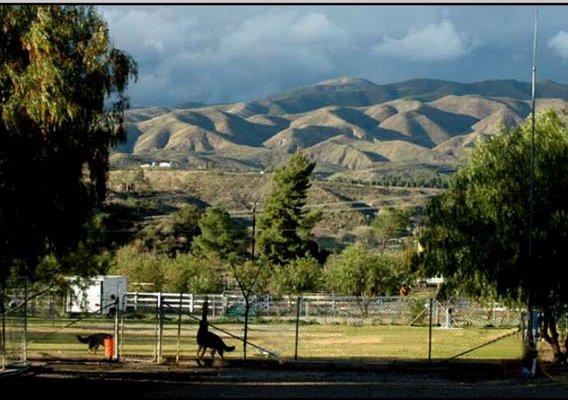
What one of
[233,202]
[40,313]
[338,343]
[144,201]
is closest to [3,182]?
[338,343]

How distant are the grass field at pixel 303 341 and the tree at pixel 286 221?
28806mm

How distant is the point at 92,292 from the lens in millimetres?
54938

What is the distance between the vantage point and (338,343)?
38.6 meters

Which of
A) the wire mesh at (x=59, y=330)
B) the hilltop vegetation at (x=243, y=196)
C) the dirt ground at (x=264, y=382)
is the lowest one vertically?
the wire mesh at (x=59, y=330)

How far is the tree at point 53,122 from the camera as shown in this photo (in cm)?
2134

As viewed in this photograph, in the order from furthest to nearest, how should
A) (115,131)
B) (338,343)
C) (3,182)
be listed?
(338,343) → (115,131) → (3,182)

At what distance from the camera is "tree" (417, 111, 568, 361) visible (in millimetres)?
28641

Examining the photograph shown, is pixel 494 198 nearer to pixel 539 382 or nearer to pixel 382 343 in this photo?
pixel 539 382

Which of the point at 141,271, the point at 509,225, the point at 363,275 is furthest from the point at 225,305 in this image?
the point at 509,225

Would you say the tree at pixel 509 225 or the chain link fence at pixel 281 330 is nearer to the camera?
the tree at pixel 509 225

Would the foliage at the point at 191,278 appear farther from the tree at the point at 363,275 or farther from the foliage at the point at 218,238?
the foliage at the point at 218,238

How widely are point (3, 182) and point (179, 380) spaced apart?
574cm

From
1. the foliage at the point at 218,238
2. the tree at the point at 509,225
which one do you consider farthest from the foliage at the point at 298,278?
the tree at the point at 509,225

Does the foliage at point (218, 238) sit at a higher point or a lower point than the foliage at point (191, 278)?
higher
